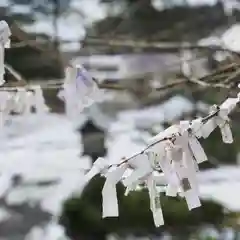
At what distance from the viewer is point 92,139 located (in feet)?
3.00

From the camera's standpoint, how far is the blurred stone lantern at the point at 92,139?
909 mm

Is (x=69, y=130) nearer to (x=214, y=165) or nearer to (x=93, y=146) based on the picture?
(x=93, y=146)

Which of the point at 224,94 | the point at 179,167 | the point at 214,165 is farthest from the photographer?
the point at 214,165

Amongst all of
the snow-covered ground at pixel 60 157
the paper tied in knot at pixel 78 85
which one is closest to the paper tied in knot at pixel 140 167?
the paper tied in knot at pixel 78 85

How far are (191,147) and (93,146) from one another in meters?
0.39

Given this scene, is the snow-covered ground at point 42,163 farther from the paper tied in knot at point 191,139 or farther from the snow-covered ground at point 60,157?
the paper tied in knot at point 191,139

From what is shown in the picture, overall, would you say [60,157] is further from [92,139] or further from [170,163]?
[170,163]

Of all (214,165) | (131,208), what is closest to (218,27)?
(214,165)

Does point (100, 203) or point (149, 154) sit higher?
point (149, 154)

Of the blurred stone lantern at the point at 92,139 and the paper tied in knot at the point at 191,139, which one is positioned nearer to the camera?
the paper tied in knot at the point at 191,139

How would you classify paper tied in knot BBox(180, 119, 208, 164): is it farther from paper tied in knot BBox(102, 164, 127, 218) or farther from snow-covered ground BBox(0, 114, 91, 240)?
snow-covered ground BBox(0, 114, 91, 240)

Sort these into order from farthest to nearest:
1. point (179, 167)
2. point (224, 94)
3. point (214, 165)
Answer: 1. point (214, 165)
2. point (224, 94)
3. point (179, 167)

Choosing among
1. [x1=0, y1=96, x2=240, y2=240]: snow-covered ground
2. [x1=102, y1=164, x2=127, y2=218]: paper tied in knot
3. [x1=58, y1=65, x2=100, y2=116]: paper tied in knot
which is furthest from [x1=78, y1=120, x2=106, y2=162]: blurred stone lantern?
[x1=102, y1=164, x2=127, y2=218]: paper tied in knot

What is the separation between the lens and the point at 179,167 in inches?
21.3
